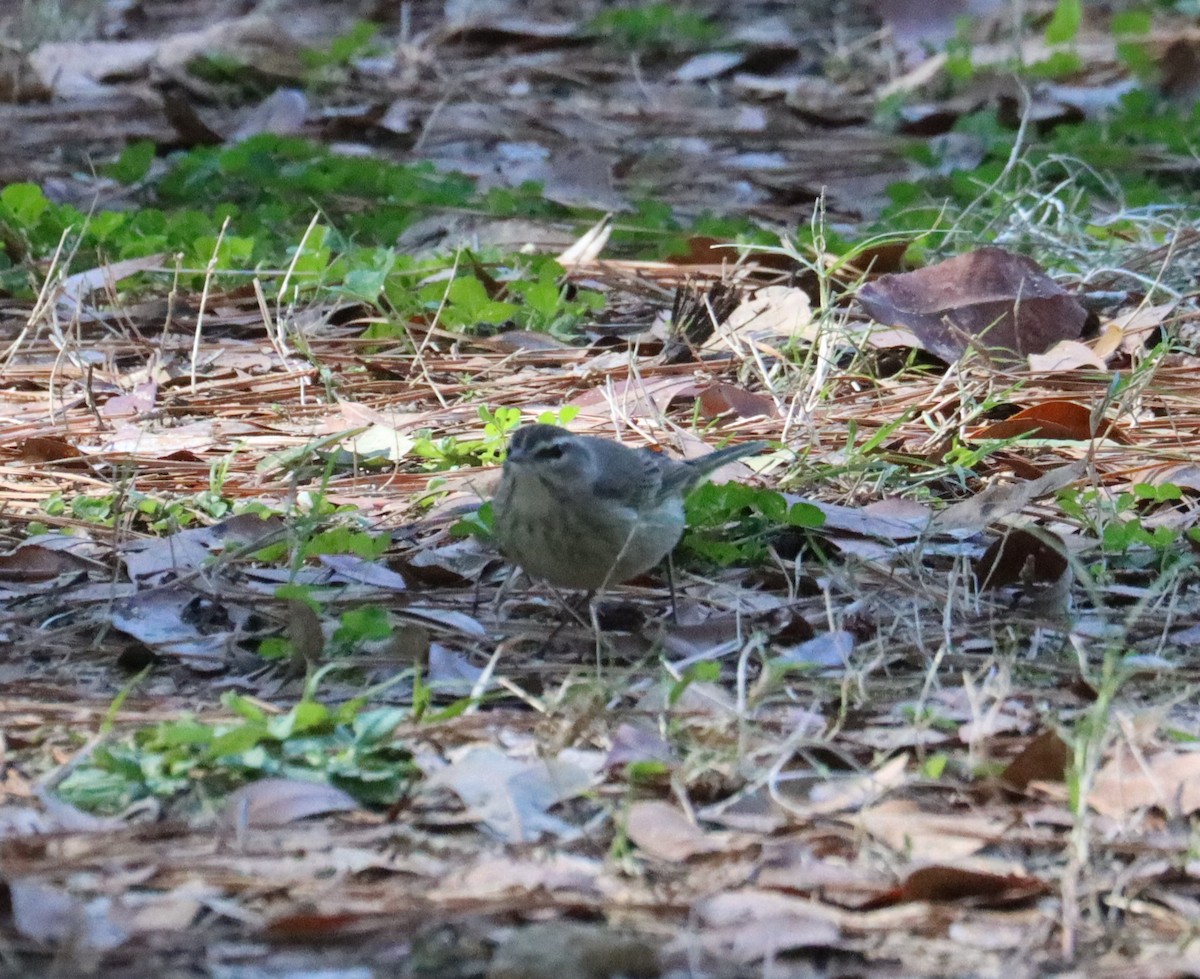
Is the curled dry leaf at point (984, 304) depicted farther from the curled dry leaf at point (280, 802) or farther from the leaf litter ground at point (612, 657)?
the curled dry leaf at point (280, 802)

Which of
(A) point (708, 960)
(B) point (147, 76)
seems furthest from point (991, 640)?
(B) point (147, 76)

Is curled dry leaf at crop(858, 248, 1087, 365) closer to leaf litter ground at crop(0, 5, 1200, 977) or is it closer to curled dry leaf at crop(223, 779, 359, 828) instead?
leaf litter ground at crop(0, 5, 1200, 977)

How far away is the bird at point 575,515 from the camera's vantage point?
4.22 m

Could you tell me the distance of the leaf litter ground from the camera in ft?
9.29

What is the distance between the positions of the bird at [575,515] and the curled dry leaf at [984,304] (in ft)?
6.41

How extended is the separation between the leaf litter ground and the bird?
7.0 inches

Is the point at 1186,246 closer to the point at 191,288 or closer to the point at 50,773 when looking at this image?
the point at 191,288

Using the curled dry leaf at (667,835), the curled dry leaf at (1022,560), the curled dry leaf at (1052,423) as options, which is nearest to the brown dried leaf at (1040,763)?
the curled dry leaf at (667,835)

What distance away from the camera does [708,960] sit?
2.69m

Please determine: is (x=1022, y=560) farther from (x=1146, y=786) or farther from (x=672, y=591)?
(x=1146, y=786)

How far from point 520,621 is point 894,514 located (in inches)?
47.8

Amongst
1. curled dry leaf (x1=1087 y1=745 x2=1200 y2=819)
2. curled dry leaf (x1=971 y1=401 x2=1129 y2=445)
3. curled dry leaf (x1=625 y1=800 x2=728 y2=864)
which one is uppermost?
curled dry leaf (x1=625 y1=800 x2=728 y2=864)

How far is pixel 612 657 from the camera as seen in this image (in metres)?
3.98

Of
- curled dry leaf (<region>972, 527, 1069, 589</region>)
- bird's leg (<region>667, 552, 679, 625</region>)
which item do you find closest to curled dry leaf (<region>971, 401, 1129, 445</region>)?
curled dry leaf (<region>972, 527, 1069, 589</region>)
